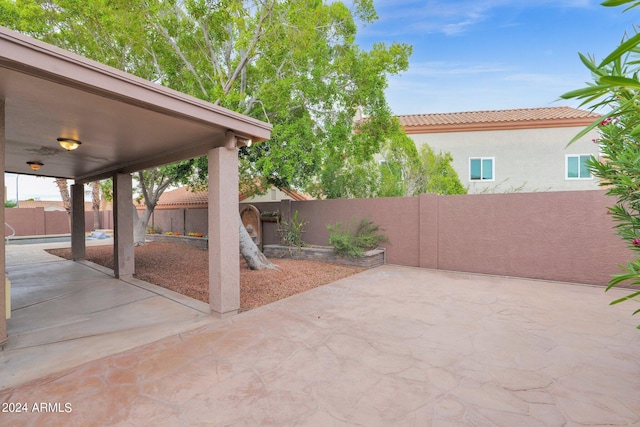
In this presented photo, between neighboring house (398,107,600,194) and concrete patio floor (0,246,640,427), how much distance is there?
10.0 meters

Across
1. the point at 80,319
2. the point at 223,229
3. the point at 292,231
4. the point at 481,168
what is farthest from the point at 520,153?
the point at 80,319

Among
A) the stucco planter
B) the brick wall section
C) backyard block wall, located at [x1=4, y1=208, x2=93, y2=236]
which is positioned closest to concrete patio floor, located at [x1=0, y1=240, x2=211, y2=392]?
the stucco planter

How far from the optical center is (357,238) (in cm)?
902

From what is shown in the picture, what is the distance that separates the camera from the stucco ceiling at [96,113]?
8.98 feet

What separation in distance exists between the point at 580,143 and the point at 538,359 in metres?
13.7

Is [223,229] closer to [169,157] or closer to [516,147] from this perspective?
[169,157]

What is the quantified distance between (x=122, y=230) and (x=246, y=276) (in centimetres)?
333

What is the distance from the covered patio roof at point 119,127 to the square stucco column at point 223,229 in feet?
0.05

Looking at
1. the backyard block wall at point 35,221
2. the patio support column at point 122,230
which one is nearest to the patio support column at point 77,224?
the patio support column at point 122,230

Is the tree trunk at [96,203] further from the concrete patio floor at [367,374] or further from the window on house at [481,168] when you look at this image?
the window on house at [481,168]

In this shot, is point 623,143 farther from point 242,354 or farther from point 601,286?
point 601,286

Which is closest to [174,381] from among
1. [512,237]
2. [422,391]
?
[422,391]

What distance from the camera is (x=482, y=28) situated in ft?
34.6

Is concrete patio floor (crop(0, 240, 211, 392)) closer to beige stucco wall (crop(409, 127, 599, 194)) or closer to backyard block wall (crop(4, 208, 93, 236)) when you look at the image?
beige stucco wall (crop(409, 127, 599, 194))
